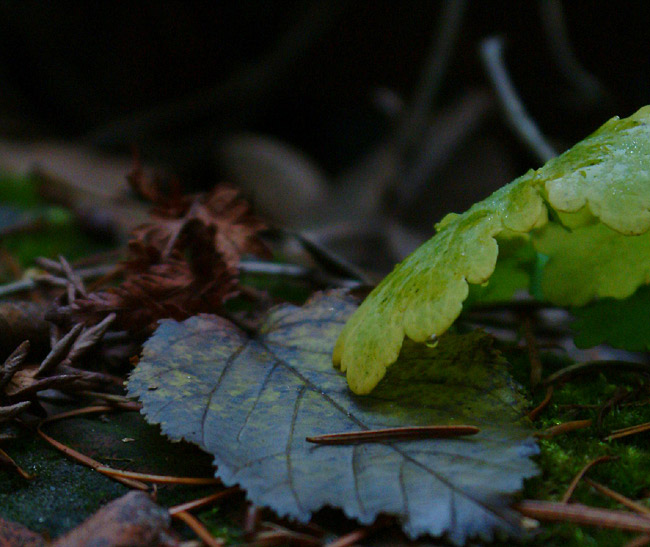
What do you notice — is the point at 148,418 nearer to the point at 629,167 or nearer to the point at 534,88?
the point at 629,167

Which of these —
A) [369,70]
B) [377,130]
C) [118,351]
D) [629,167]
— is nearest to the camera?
[629,167]

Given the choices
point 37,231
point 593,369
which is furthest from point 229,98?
point 593,369

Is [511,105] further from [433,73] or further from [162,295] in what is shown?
[162,295]

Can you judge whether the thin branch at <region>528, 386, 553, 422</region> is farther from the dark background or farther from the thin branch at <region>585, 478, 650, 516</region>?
the dark background

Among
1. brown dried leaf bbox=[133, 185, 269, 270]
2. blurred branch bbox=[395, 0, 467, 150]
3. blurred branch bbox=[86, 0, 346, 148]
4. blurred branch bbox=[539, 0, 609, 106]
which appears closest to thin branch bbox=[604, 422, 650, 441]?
brown dried leaf bbox=[133, 185, 269, 270]

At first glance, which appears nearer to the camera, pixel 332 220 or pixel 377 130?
pixel 332 220

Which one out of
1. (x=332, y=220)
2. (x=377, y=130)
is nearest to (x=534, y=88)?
(x=332, y=220)
